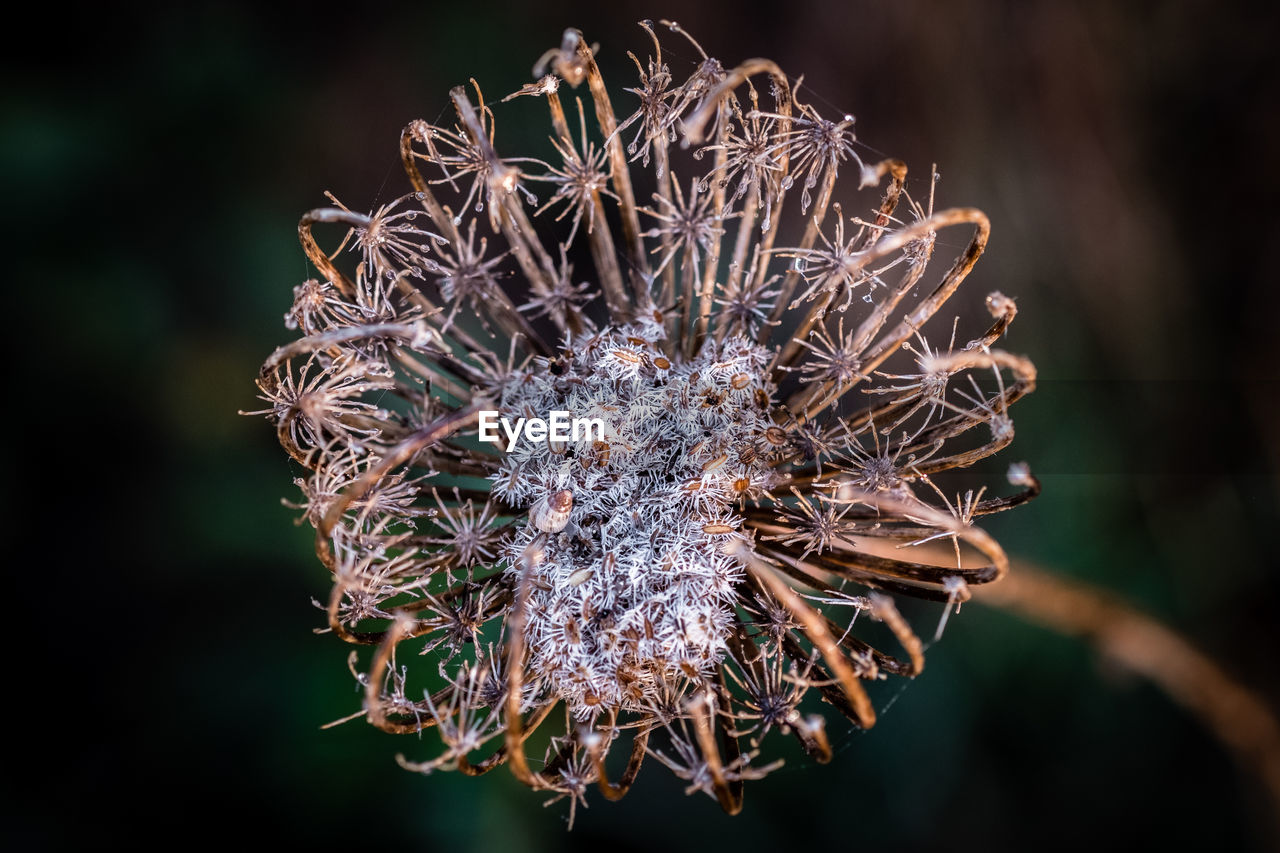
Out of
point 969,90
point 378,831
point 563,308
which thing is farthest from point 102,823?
point 969,90

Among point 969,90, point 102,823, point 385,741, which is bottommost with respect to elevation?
point 102,823

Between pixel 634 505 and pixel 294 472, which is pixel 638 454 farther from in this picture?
pixel 294 472

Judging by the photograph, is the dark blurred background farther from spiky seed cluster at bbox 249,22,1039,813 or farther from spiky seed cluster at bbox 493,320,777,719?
spiky seed cluster at bbox 493,320,777,719

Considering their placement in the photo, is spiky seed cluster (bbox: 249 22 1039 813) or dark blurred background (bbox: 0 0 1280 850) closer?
spiky seed cluster (bbox: 249 22 1039 813)

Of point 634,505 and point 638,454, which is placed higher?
point 638,454

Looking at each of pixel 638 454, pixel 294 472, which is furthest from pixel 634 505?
pixel 294 472

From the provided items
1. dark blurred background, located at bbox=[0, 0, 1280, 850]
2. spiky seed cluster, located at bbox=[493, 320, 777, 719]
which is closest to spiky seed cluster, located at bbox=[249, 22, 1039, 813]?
spiky seed cluster, located at bbox=[493, 320, 777, 719]

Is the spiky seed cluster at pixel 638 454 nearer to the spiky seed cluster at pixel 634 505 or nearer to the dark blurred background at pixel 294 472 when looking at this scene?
the spiky seed cluster at pixel 634 505

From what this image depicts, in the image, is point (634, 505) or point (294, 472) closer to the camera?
point (634, 505)

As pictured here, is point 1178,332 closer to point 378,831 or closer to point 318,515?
point 318,515
